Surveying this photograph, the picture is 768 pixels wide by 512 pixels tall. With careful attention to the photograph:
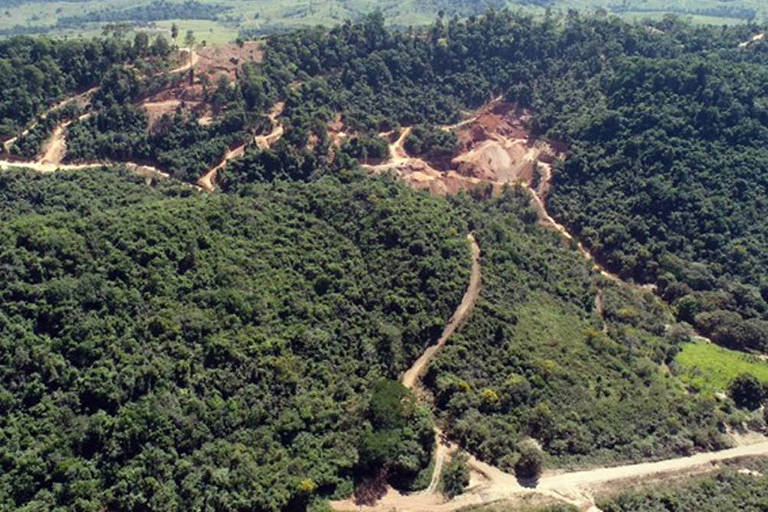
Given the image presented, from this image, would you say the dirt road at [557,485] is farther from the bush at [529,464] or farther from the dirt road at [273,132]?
the dirt road at [273,132]

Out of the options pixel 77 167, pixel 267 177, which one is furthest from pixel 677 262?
pixel 77 167

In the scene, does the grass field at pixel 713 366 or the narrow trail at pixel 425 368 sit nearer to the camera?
the narrow trail at pixel 425 368

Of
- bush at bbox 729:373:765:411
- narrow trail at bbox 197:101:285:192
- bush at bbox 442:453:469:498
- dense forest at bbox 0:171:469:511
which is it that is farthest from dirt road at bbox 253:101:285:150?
bush at bbox 729:373:765:411

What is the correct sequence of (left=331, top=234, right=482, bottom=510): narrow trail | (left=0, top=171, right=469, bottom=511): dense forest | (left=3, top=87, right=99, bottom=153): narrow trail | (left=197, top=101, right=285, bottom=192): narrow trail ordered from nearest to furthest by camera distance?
(left=0, top=171, right=469, bottom=511): dense forest < (left=331, top=234, right=482, bottom=510): narrow trail < (left=3, top=87, right=99, bottom=153): narrow trail < (left=197, top=101, right=285, bottom=192): narrow trail

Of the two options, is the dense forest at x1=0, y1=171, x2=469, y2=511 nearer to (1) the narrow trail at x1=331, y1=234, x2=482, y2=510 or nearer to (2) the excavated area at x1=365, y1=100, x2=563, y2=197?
(1) the narrow trail at x1=331, y1=234, x2=482, y2=510

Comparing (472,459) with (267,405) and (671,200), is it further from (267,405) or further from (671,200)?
(671,200)

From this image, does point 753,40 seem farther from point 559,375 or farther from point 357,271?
point 357,271

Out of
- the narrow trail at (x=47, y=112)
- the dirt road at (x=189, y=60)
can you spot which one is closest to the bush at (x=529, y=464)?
the narrow trail at (x=47, y=112)

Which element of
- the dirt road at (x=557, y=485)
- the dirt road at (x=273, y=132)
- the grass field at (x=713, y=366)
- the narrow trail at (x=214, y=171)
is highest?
the dirt road at (x=273, y=132)

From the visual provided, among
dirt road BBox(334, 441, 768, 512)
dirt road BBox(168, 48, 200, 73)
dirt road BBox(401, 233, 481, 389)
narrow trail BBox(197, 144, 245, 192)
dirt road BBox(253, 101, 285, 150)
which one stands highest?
dirt road BBox(168, 48, 200, 73)
